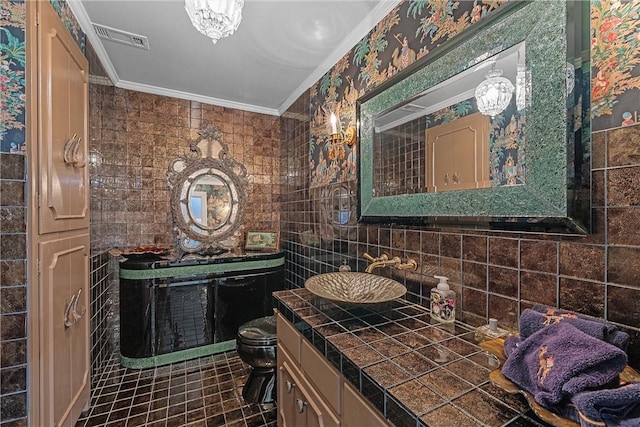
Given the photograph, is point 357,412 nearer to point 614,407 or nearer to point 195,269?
point 614,407

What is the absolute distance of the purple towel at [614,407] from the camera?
0.47 meters

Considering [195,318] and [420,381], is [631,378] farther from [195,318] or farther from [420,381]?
[195,318]

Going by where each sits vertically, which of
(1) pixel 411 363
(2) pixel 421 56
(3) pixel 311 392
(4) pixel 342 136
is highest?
(2) pixel 421 56

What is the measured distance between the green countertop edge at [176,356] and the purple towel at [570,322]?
2325 mm

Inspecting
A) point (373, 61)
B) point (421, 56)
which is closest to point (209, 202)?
point (373, 61)

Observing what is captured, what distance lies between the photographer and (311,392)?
1.04 metres

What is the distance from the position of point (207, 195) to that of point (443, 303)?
2348mm

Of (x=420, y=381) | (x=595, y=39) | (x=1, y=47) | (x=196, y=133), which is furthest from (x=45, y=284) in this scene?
(x=595, y=39)

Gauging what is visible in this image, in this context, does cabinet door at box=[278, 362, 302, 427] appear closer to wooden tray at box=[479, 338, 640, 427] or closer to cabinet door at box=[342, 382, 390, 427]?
cabinet door at box=[342, 382, 390, 427]

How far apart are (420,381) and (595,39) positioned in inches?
39.8

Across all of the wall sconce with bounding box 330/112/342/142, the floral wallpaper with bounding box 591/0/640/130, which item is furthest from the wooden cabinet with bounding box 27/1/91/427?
the floral wallpaper with bounding box 591/0/640/130

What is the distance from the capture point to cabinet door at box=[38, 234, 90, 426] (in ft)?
3.99

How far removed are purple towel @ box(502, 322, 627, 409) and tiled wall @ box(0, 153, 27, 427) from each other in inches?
67.7

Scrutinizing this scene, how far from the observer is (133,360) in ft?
7.17
